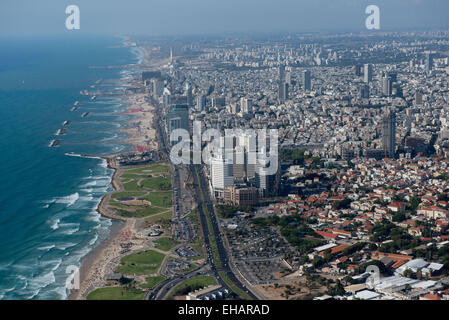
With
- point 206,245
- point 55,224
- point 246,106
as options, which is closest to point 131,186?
point 55,224

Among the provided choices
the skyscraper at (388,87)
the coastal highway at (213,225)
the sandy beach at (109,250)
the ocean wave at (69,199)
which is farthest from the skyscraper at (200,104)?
the ocean wave at (69,199)

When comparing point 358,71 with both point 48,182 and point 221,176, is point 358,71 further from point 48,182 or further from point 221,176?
point 48,182

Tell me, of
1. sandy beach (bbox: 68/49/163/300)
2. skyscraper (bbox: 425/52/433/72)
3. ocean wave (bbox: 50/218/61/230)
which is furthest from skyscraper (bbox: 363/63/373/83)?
ocean wave (bbox: 50/218/61/230)

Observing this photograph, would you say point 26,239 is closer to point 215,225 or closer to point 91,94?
point 215,225

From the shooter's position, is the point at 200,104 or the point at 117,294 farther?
the point at 200,104

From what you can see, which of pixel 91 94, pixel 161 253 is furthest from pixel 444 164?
pixel 91 94

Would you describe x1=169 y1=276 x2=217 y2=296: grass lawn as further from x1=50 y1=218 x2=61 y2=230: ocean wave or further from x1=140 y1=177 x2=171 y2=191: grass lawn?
x1=140 y1=177 x2=171 y2=191: grass lawn

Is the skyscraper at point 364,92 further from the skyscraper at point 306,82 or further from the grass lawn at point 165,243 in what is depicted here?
the grass lawn at point 165,243
